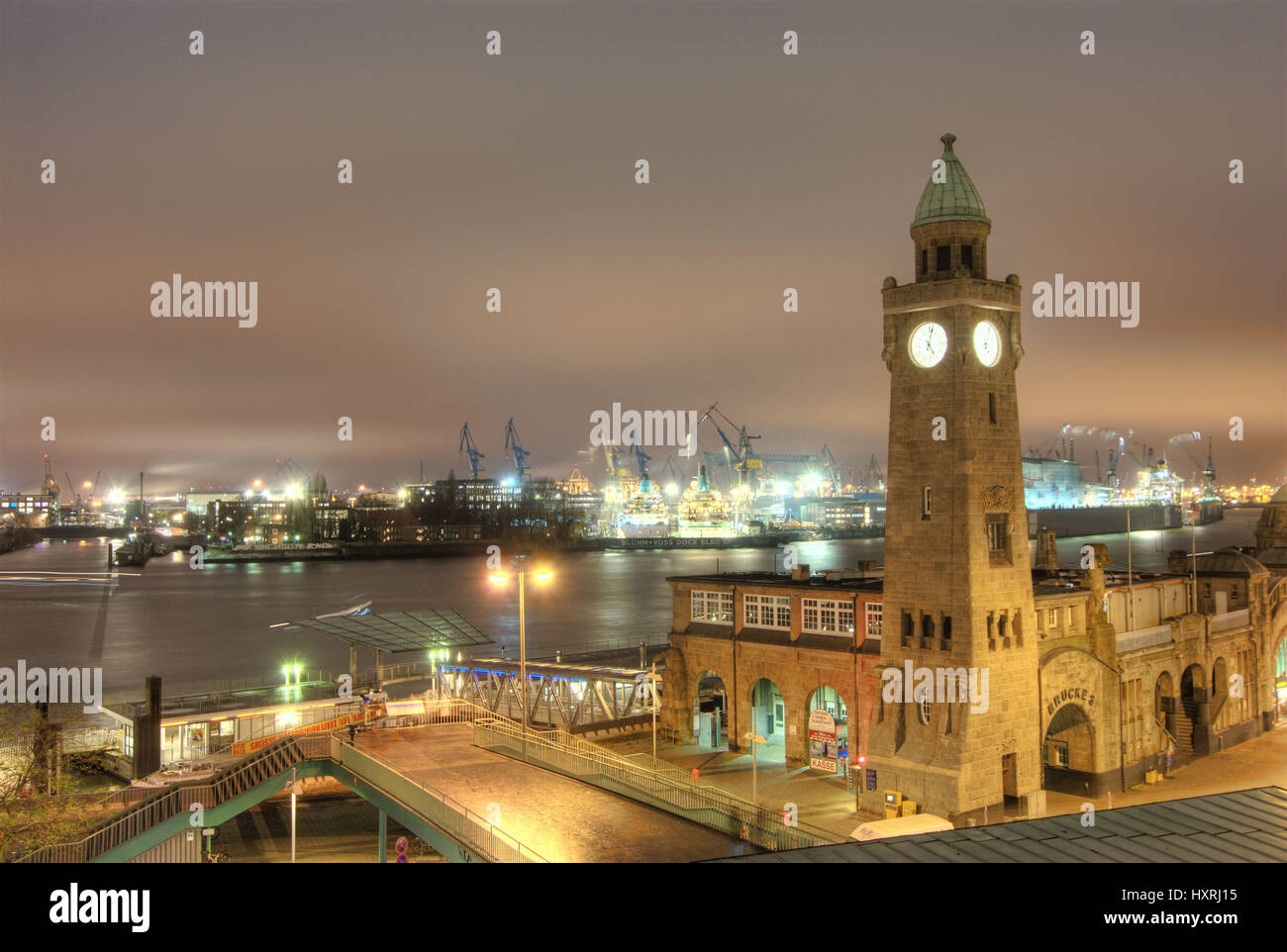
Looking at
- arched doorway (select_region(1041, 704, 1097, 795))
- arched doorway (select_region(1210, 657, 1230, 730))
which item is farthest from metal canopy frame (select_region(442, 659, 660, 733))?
arched doorway (select_region(1210, 657, 1230, 730))

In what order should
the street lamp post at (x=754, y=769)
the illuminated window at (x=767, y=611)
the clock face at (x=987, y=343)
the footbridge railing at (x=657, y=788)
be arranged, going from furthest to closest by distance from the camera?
the illuminated window at (x=767, y=611) < the clock face at (x=987, y=343) < the street lamp post at (x=754, y=769) < the footbridge railing at (x=657, y=788)

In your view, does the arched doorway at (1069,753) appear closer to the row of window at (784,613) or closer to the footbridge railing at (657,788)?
the row of window at (784,613)

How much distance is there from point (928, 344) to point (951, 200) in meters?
3.88

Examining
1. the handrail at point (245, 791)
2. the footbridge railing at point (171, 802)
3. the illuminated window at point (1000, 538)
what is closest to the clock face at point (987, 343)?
the illuminated window at point (1000, 538)

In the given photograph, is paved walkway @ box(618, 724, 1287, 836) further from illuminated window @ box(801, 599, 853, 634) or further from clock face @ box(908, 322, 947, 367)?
clock face @ box(908, 322, 947, 367)

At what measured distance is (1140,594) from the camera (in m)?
33.2

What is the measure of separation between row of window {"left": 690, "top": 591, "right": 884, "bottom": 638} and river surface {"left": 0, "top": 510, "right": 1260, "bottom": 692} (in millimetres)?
34928

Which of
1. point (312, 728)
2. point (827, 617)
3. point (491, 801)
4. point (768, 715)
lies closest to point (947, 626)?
point (827, 617)

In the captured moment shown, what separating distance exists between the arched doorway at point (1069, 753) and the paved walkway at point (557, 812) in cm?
1397

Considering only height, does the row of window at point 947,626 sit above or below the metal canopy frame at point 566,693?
above

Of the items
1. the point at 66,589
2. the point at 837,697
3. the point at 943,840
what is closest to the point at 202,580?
the point at 66,589

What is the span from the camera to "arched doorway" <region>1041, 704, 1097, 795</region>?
95.0 ft

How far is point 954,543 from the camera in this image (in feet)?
82.9

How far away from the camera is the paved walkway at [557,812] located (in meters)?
18.2
